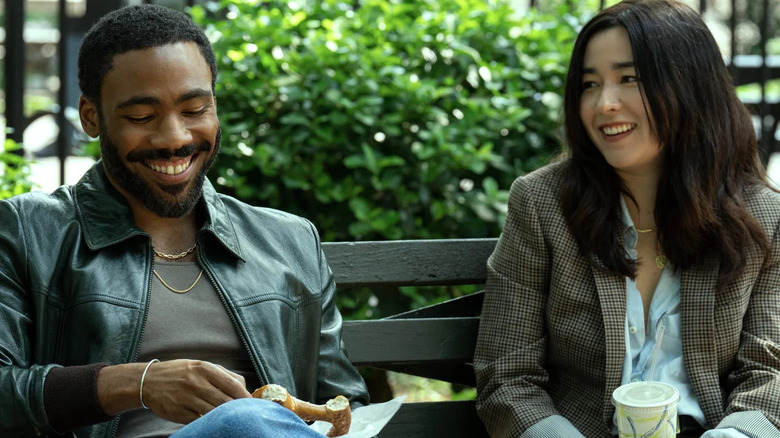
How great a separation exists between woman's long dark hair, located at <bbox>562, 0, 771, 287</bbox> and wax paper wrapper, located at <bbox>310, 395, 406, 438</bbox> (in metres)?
0.80

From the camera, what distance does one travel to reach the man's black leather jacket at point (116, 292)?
2.64 m

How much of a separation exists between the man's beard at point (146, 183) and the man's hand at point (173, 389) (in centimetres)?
50

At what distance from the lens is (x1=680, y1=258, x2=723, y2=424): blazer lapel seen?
3.10 metres

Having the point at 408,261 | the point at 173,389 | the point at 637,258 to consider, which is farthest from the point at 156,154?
the point at 637,258

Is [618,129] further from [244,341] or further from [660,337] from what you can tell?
[244,341]

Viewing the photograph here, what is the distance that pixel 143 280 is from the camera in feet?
9.07

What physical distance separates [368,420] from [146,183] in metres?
0.81

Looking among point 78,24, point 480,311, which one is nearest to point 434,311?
point 480,311

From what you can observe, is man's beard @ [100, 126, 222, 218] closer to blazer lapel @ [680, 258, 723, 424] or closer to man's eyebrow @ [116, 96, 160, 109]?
man's eyebrow @ [116, 96, 160, 109]

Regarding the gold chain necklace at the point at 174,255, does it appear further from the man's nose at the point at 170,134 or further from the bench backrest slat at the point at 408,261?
the bench backrest slat at the point at 408,261

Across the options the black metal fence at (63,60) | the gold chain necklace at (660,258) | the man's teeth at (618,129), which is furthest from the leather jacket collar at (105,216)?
the black metal fence at (63,60)

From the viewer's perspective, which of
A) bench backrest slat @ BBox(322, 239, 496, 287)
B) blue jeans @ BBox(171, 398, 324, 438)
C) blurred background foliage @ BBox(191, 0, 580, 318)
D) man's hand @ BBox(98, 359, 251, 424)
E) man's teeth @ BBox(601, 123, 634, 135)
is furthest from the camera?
blurred background foliage @ BBox(191, 0, 580, 318)

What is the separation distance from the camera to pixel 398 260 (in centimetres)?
348


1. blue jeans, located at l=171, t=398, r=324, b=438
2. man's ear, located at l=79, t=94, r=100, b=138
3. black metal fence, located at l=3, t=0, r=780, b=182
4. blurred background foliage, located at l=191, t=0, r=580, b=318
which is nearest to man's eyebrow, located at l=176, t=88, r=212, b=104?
man's ear, located at l=79, t=94, r=100, b=138
